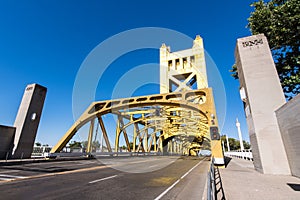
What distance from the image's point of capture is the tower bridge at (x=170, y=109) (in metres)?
18.5

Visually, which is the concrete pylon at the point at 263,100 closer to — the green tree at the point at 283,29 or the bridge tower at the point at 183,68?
the green tree at the point at 283,29

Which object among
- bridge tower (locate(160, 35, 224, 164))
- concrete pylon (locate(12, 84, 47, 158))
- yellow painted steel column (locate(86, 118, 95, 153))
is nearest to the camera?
concrete pylon (locate(12, 84, 47, 158))

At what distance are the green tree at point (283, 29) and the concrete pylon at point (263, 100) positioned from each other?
9.53 ft

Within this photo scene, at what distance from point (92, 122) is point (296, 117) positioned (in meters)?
24.1

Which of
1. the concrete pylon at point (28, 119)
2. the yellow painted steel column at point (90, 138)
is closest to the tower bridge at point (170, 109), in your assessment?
the yellow painted steel column at point (90, 138)

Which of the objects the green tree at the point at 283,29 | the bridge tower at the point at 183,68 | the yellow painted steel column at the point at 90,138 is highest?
the bridge tower at the point at 183,68

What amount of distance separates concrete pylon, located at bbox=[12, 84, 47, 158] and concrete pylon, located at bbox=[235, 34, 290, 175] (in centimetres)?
2110

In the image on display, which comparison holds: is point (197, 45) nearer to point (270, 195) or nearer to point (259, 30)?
point (259, 30)

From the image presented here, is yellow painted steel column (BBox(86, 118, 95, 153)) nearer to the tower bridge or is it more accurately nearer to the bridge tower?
the tower bridge

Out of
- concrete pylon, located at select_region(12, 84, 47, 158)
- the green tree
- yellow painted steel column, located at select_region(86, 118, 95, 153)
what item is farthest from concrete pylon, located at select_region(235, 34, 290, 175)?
concrete pylon, located at select_region(12, 84, 47, 158)

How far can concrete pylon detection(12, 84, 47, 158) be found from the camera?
17047 mm

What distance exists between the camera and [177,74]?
141ft

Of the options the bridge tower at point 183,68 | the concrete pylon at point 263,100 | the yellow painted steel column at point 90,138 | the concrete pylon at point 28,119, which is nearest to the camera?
the concrete pylon at point 263,100

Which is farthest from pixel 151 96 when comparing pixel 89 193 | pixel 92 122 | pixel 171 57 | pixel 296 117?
pixel 171 57
